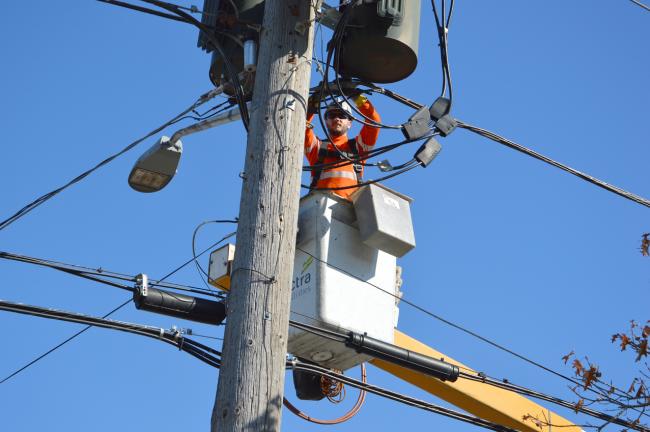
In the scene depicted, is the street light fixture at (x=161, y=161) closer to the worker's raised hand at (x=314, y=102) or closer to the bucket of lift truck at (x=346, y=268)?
the worker's raised hand at (x=314, y=102)

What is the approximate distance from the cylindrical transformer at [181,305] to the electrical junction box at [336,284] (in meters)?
1.08

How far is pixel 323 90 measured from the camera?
825 cm

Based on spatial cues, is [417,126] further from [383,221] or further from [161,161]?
[161,161]

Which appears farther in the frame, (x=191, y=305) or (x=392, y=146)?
(x=392, y=146)

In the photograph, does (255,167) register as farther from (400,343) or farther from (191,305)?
(400,343)

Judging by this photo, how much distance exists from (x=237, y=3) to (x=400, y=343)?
3694 millimetres

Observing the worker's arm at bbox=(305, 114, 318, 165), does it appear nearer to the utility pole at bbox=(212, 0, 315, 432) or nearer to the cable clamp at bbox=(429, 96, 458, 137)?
the cable clamp at bbox=(429, 96, 458, 137)

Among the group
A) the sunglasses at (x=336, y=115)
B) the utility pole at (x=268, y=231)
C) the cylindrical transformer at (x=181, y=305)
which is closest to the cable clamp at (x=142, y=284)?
the cylindrical transformer at (x=181, y=305)

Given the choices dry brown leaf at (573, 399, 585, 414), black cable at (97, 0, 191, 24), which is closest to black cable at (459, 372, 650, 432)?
dry brown leaf at (573, 399, 585, 414)

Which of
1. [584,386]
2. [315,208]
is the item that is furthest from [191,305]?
[584,386]

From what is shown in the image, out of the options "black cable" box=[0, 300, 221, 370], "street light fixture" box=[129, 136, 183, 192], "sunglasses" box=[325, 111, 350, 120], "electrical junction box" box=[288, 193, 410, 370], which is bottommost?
"black cable" box=[0, 300, 221, 370]

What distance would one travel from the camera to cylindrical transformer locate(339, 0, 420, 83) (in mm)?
7945

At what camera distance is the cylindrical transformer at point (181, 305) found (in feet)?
23.9

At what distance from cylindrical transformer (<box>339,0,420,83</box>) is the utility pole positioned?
2.77ft
